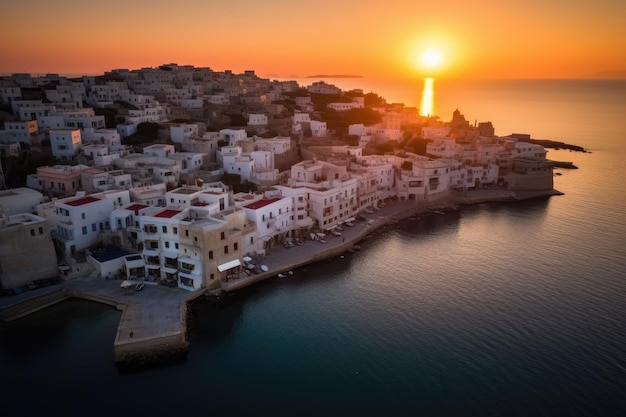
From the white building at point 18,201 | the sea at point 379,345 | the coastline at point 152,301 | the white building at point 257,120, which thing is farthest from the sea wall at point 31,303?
the white building at point 257,120

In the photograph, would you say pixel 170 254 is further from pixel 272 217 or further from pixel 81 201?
pixel 272 217

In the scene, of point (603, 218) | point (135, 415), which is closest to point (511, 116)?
point (603, 218)

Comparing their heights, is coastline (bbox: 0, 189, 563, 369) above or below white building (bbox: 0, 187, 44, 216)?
below

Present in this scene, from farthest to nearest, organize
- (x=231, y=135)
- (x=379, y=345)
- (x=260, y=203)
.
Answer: (x=231, y=135) < (x=260, y=203) < (x=379, y=345)

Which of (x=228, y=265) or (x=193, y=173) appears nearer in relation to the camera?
(x=228, y=265)

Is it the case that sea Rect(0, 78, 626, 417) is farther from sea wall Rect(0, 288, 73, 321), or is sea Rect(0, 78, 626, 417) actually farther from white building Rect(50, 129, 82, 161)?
white building Rect(50, 129, 82, 161)

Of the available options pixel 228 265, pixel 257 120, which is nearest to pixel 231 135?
pixel 257 120

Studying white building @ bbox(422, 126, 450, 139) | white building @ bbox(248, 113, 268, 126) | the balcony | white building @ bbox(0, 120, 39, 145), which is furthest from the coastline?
white building @ bbox(422, 126, 450, 139)
